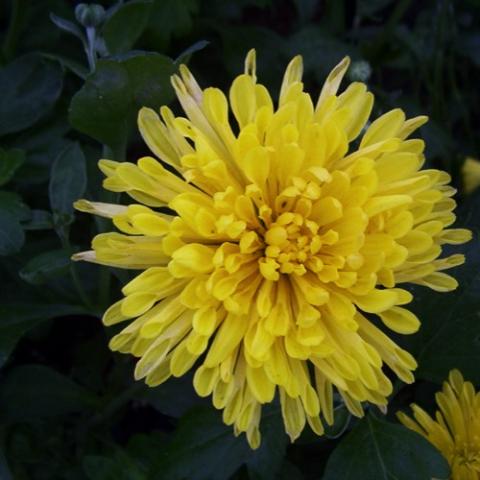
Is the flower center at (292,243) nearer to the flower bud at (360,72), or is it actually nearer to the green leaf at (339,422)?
the green leaf at (339,422)

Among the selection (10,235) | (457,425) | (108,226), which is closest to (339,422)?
(457,425)

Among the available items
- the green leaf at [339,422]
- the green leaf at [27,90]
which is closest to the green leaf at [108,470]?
the green leaf at [339,422]

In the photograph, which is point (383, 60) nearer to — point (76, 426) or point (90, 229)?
point (90, 229)

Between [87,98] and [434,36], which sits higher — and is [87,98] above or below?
above

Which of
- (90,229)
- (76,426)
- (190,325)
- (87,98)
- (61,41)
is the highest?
(87,98)

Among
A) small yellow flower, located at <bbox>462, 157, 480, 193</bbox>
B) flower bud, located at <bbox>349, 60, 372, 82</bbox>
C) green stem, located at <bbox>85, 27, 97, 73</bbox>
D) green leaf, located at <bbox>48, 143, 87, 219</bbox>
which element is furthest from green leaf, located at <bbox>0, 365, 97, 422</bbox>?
small yellow flower, located at <bbox>462, 157, 480, 193</bbox>

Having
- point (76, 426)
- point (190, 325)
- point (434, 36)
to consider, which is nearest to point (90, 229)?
point (76, 426)

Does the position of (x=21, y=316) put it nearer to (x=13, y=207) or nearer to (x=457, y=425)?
(x=13, y=207)
